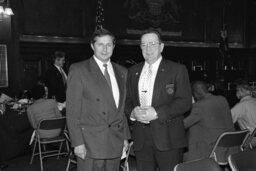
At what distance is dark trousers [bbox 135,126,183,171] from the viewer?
2.69 metres

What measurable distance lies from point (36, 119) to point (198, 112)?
246 cm

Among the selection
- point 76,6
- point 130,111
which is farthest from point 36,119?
point 76,6

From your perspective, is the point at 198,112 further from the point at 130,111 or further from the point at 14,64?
the point at 14,64

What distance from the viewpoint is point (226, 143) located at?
370cm

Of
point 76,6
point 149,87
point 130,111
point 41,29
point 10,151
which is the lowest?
point 10,151

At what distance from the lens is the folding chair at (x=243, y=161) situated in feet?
7.49

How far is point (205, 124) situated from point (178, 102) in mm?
1241

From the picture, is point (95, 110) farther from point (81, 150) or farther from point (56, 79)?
point (56, 79)

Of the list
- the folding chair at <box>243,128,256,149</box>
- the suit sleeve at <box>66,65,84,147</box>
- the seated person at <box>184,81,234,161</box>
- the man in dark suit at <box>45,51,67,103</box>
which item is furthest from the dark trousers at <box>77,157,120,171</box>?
the man in dark suit at <box>45,51,67,103</box>

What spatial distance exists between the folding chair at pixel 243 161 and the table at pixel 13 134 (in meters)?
3.87

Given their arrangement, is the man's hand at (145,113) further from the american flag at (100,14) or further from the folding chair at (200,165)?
the american flag at (100,14)

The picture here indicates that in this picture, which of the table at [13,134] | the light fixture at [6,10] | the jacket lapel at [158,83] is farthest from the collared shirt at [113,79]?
the light fixture at [6,10]

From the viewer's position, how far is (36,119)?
5.17m

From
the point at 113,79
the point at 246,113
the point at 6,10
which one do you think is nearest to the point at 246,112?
the point at 246,113
